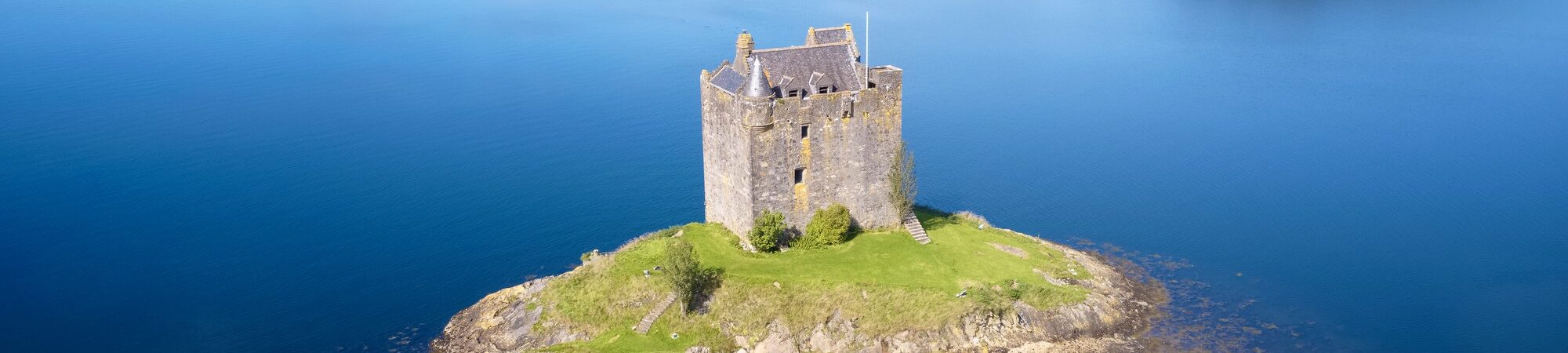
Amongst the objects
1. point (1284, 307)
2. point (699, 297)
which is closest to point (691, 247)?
point (699, 297)

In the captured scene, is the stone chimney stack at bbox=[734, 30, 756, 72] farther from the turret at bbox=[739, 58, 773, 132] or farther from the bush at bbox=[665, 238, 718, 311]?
the bush at bbox=[665, 238, 718, 311]

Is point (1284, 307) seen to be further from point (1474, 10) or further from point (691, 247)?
point (1474, 10)

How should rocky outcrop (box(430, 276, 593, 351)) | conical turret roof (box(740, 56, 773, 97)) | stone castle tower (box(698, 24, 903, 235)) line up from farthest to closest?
stone castle tower (box(698, 24, 903, 235)), conical turret roof (box(740, 56, 773, 97)), rocky outcrop (box(430, 276, 593, 351))

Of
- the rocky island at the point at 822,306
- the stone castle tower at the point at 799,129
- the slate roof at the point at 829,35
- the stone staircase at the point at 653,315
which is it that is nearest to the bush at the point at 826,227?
the stone castle tower at the point at 799,129

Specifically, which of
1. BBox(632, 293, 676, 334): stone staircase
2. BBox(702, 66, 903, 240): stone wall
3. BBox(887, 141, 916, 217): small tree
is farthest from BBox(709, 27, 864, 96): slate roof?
BBox(632, 293, 676, 334): stone staircase

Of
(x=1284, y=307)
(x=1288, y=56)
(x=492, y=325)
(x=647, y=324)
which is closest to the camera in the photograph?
(x=647, y=324)

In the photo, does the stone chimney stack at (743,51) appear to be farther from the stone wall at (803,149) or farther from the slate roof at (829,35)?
the slate roof at (829,35)
